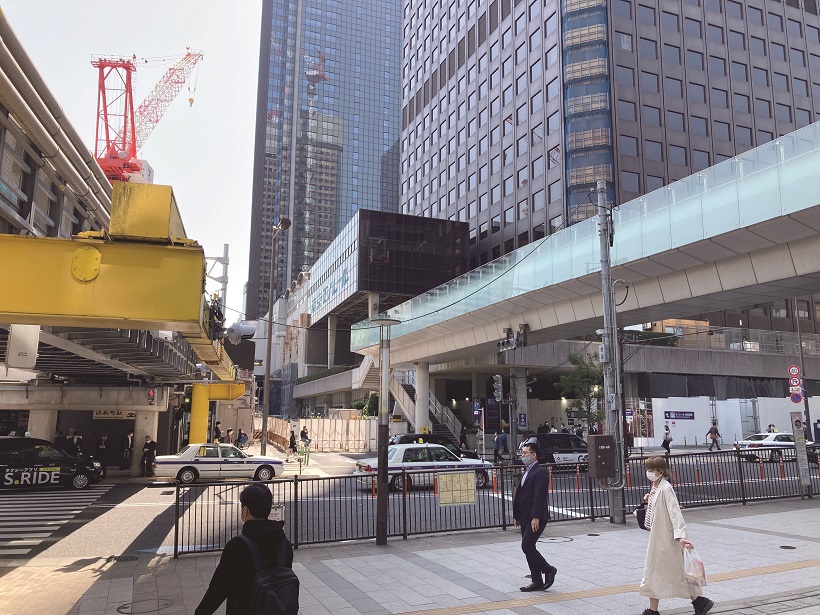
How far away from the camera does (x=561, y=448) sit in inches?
1009

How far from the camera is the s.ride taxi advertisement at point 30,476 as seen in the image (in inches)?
793

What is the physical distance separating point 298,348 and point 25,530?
270 feet

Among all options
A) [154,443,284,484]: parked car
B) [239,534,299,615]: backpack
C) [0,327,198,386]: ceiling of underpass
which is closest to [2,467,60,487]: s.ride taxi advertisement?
[154,443,284,484]: parked car

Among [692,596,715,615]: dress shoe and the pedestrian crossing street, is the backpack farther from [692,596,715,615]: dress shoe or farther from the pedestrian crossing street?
the pedestrian crossing street

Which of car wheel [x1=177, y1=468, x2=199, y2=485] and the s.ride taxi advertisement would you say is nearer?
the s.ride taxi advertisement

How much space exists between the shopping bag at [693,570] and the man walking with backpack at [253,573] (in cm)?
432

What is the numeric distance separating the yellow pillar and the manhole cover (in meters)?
26.9

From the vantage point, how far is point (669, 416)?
44719 millimetres

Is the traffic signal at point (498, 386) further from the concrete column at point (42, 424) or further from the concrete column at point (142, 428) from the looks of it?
the concrete column at point (42, 424)

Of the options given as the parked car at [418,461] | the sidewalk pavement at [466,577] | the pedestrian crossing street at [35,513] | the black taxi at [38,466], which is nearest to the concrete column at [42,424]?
the black taxi at [38,466]

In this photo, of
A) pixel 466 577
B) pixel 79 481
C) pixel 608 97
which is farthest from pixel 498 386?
pixel 608 97

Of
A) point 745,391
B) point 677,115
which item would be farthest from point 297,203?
point 745,391

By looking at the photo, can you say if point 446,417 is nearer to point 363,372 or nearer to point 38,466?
point 363,372

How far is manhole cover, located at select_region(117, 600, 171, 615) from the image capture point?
294 inches
